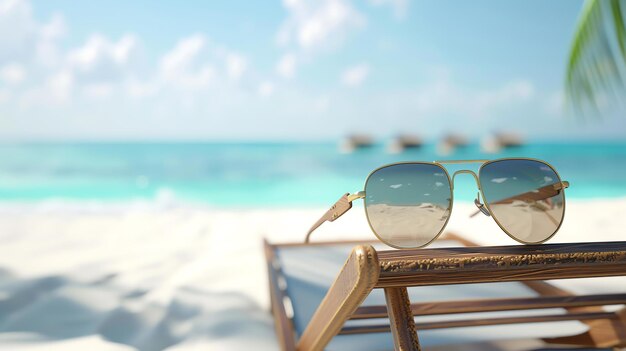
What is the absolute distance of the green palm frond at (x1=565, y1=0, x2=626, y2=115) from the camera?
6.01ft

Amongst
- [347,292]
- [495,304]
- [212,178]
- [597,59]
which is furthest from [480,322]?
[212,178]

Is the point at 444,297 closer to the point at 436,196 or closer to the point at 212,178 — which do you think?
the point at 436,196

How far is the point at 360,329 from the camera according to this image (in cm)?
103

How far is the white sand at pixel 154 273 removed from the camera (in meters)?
1.43

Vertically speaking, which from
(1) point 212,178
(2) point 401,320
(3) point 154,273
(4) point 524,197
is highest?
(1) point 212,178

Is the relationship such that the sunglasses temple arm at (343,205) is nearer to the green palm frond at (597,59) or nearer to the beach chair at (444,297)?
the beach chair at (444,297)

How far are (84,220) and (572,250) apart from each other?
3230 mm

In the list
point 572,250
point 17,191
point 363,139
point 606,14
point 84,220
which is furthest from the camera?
point 363,139

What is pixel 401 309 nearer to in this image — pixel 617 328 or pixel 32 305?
pixel 617 328

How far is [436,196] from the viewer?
0.72 meters

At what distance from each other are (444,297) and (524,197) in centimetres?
70

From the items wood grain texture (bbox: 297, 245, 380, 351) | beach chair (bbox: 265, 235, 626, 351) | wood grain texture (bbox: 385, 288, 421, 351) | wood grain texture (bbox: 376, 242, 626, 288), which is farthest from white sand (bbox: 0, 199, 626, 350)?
wood grain texture (bbox: 376, 242, 626, 288)

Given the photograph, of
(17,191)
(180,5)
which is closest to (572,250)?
(17,191)

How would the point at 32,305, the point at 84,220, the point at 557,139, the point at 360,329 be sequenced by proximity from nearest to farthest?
the point at 360,329
the point at 32,305
the point at 84,220
the point at 557,139
